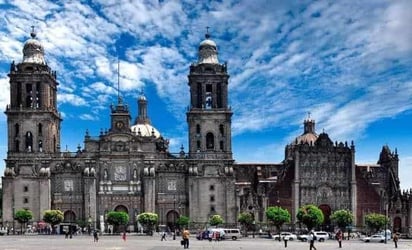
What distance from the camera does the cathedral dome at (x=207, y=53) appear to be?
377 ft

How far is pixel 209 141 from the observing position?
375 ft

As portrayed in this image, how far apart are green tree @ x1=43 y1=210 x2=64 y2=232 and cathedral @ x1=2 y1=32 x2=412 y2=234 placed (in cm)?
609

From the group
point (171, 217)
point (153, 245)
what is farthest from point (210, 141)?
point (153, 245)

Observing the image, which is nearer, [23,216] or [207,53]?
[23,216]

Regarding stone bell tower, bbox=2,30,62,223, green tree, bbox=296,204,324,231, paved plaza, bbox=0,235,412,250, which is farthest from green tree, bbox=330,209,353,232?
stone bell tower, bbox=2,30,62,223

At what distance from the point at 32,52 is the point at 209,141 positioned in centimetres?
3103

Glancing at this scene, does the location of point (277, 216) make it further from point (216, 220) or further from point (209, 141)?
point (209, 141)

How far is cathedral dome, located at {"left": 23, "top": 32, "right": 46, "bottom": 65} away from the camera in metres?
113

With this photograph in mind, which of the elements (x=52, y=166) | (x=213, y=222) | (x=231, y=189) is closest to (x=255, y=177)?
(x=231, y=189)

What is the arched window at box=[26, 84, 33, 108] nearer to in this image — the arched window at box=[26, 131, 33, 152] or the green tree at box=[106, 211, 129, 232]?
the arched window at box=[26, 131, 33, 152]

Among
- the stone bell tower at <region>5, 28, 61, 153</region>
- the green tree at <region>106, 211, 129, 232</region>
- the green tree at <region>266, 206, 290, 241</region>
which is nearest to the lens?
the green tree at <region>266, 206, 290, 241</region>

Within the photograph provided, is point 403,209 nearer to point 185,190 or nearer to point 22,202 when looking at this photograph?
point 185,190

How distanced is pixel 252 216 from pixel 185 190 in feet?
39.0

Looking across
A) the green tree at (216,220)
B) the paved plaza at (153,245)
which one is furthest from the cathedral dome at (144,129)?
the paved plaza at (153,245)
